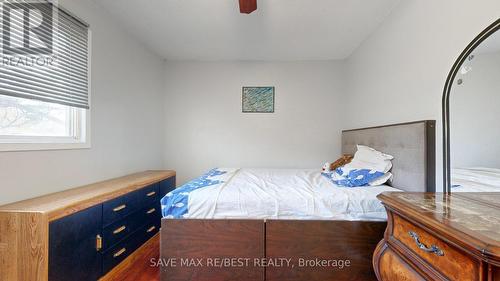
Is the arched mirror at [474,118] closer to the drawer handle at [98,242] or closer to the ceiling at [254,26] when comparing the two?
the ceiling at [254,26]

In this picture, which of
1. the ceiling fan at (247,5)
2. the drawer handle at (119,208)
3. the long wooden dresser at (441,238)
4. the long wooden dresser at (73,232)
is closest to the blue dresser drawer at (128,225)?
the long wooden dresser at (73,232)

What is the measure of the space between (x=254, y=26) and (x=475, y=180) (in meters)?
2.26

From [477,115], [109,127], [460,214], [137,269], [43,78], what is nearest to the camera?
[460,214]

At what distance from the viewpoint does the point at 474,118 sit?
1199 mm

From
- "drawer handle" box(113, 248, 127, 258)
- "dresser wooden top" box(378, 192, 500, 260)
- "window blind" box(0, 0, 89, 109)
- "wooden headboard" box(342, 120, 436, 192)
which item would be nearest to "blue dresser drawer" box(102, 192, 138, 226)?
"drawer handle" box(113, 248, 127, 258)

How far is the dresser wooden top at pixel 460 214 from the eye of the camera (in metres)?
0.67

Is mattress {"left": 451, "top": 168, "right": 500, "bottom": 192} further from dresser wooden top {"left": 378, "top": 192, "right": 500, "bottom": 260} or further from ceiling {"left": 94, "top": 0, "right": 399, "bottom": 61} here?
ceiling {"left": 94, "top": 0, "right": 399, "bottom": 61}

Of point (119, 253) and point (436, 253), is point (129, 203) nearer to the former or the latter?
point (119, 253)

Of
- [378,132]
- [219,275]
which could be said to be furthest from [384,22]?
[219,275]

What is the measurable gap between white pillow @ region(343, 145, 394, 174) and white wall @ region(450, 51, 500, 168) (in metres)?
0.55

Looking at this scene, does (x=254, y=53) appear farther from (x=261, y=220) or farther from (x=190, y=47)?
(x=261, y=220)

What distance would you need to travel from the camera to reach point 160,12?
213 cm

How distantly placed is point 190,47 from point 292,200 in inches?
96.9

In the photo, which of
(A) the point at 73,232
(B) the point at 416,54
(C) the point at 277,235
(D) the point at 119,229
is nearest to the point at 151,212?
(D) the point at 119,229
